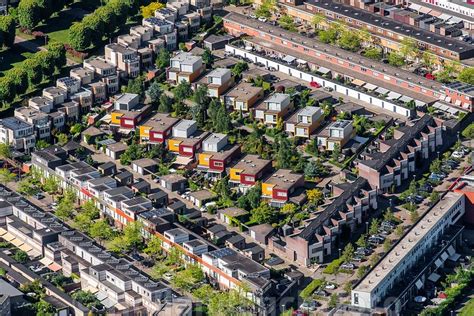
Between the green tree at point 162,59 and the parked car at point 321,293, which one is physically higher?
the green tree at point 162,59

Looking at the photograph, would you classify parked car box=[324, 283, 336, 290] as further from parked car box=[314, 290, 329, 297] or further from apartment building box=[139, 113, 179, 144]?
apartment building box=[139, 113, 179, 144]

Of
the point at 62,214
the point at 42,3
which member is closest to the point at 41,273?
the point at 62,214

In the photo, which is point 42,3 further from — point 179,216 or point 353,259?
point 353,259

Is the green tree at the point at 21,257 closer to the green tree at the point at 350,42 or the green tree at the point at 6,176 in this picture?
the green tree at the point at 6,176

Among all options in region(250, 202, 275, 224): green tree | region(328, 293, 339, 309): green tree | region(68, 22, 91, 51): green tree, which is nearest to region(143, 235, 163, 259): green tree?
region(250, 202, 275, 224): green tree

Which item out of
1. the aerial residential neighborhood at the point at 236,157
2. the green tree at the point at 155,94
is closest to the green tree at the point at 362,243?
the aerial residential neighborhood at the point at 236,157
